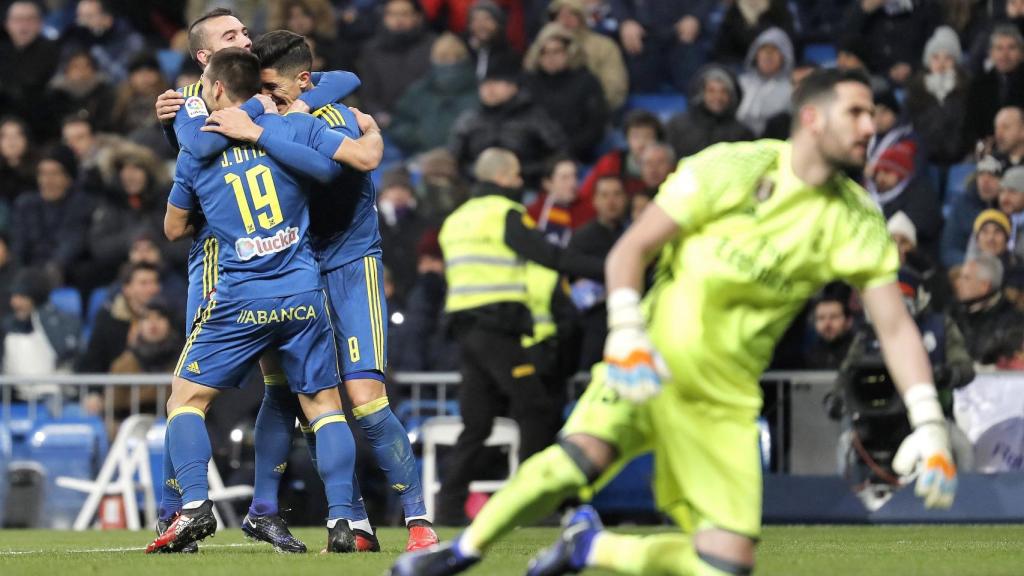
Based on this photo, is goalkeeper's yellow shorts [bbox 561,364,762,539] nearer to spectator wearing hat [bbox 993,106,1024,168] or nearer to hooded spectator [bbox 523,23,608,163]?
spectator wearing hat [bbox 993,106,1024,168]

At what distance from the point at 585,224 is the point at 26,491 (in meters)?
4.36

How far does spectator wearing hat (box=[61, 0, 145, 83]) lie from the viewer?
17891mm

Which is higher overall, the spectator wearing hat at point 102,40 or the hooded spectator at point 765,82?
the spectator wearing hat at point 102,40

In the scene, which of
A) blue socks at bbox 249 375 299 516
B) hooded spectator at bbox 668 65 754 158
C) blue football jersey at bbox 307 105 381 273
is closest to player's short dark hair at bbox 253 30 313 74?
blue football jersey at bbox 307 105 381 273

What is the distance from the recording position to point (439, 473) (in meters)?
12.9

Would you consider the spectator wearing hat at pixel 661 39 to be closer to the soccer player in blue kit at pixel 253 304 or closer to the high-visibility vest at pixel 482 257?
the high-visibility vest at pixel 482 257

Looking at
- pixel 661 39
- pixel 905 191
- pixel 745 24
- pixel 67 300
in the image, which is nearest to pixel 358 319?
pixel 905 191

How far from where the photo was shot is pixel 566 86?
51.2 feet

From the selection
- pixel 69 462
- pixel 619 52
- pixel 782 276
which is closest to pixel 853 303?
pixel 619 52

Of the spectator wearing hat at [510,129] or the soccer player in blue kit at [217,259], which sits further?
the spectator wearing hat at [510,129]

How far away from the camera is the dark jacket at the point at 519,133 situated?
48.7 feet

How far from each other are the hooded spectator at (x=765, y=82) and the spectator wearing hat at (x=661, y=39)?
120 cm

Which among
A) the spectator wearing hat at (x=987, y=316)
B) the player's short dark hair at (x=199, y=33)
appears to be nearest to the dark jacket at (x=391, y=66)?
the spectator wearing hat at (x=987, y=316)

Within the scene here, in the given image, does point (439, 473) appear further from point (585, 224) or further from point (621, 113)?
point (621, 113)
